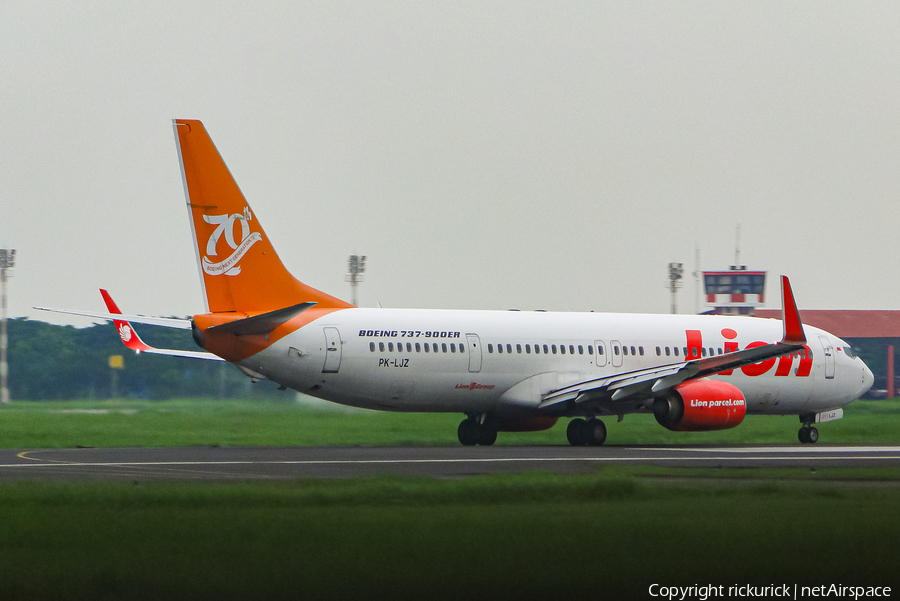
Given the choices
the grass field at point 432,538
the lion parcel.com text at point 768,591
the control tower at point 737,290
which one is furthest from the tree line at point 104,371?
the control tower at point 737,290

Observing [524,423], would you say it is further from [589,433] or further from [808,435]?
[808,435]

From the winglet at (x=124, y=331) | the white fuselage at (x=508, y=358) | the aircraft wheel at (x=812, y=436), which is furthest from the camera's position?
the winglet at (x=124, y=331)

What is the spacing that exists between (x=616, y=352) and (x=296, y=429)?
1087cm

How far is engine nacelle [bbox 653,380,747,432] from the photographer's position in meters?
30.7

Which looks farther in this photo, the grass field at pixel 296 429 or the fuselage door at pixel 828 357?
the fuselage door at pixel 828 357

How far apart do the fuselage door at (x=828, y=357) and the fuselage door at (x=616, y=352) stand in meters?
6.91

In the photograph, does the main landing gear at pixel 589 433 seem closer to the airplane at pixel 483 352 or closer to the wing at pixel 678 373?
the airplane at pixel 483 352

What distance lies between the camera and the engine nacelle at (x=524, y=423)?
108ft

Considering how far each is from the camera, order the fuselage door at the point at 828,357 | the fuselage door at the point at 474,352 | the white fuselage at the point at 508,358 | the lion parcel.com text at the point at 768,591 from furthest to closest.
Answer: the fuselage door at the point at 828,357
the fuselage door at the point at 474,352
the white fuselage at the point at 508,358
the lion parcel.com text at the point at 768,591

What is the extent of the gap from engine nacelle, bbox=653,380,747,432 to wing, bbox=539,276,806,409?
0.89 feet

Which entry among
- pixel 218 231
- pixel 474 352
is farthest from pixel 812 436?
pixel 218 231

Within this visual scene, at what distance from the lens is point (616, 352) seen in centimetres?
3372

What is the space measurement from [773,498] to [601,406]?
15.4m

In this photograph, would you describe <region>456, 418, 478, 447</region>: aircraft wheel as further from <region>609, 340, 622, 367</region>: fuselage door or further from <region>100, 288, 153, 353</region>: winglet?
<region>100, 288, 153, 353</region>: winglet
